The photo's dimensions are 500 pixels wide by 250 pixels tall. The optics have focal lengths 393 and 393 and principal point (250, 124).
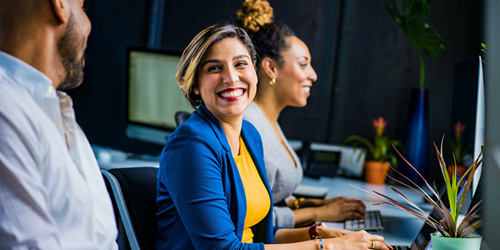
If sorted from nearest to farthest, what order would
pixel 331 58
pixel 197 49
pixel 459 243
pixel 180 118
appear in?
pixel 459 243
pixel 197 49
pixel 180 118
pixel 331 58

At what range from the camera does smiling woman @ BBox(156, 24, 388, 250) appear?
94 centimetres

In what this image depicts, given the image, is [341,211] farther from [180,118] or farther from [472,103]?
[180,118]

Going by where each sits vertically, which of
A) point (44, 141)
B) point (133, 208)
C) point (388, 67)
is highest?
point (388, 67)

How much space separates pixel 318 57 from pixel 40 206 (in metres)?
2.31

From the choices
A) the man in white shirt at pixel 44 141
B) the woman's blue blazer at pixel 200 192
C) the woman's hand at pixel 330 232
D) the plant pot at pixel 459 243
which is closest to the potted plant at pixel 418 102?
the woman's hand at pixel 330 232

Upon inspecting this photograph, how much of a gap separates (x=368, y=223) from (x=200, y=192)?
74 centimetres

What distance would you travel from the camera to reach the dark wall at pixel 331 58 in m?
2.44

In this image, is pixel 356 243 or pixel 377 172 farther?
pixel 377 172

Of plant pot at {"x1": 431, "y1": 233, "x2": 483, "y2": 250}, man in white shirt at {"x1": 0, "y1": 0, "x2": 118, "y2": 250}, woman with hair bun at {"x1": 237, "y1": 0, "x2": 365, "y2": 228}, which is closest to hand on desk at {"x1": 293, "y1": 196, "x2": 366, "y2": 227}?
woman with hair bun at {"x1": 237, "y1": 0, "x2": 365, "y2": 228}

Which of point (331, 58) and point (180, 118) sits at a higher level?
point (331, 58)

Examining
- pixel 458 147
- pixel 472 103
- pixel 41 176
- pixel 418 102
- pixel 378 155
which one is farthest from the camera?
pixel 378 155

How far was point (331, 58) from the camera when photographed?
264cm

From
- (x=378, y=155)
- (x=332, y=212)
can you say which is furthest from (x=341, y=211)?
(x=378, y=155)

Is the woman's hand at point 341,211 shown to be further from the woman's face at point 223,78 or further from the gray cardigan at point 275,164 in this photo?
the woman's face at point 223,78
